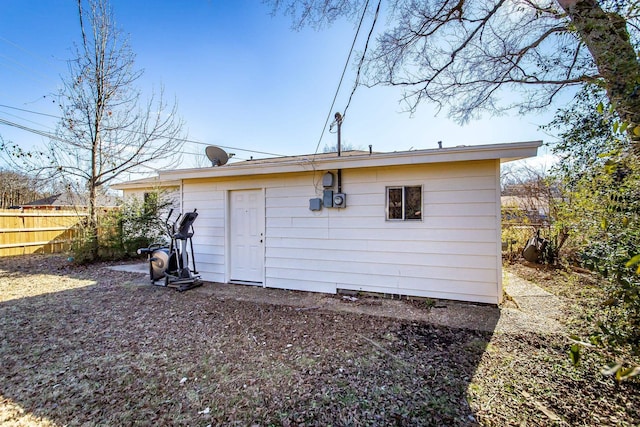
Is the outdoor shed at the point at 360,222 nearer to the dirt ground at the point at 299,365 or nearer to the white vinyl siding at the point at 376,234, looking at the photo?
the white vinyl siding at the point at 376,234


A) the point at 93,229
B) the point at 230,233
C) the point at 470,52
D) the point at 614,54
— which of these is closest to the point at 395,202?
the point at 614,54

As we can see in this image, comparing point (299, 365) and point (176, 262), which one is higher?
point (176, 262)

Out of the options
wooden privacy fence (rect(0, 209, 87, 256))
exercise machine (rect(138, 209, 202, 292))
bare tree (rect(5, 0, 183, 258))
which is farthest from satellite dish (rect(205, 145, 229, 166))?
wooden privacy fence (rect(0, 209, 87, 256))

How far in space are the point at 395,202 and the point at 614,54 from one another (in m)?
2.98

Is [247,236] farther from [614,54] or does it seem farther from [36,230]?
[36,230]

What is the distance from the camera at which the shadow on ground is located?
2.15m

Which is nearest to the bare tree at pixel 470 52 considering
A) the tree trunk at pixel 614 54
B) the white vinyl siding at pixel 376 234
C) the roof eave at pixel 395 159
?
the tree trunk at pixel 614 54

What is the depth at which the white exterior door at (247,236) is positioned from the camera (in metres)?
5.84

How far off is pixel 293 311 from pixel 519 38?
6411 mm

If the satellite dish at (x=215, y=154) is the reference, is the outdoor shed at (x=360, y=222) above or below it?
below

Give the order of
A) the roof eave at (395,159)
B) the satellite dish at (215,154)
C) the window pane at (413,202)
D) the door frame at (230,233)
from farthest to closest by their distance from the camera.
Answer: the satellite dish at (215,154), the door frame at (230,233), the window pane at (413,202), the roof eave at (395,159)

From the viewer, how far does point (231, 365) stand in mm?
2824

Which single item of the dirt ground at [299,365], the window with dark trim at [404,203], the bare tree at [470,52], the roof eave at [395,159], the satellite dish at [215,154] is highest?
the bare tree at [470,52]

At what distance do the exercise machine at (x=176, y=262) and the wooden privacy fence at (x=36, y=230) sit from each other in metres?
4.96
